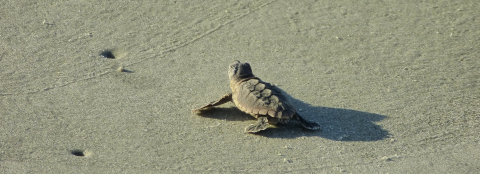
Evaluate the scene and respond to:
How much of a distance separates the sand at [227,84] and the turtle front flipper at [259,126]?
9 cm

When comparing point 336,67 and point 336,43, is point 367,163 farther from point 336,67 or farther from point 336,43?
point 336,43

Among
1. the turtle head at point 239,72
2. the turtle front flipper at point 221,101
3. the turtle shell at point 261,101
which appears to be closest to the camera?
the turtle shell at point 261,101

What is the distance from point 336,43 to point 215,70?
153 cm

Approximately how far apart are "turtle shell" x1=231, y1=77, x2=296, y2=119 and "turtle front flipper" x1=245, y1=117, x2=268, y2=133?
0.06 metres

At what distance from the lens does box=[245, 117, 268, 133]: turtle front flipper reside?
3.62 metres

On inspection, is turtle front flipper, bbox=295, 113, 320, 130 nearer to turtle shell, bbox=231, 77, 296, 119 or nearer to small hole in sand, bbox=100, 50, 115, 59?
turtle shell, bbox=231, 77, 296, 119

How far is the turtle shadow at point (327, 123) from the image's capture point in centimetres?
368

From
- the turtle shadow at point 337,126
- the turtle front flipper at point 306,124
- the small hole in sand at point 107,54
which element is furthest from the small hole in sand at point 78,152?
the turtle front flipper at point 306,124

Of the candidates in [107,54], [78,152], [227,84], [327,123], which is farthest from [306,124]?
[107,54]

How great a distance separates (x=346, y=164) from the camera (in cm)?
337

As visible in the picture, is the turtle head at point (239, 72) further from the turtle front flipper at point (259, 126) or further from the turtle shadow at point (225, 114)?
the turtle front flipper at point (259, 126)

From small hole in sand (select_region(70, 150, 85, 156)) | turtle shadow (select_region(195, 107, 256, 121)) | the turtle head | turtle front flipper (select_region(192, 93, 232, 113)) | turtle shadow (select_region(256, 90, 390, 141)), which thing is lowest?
turtle shadow (select_region(256, 90, 390, 141))

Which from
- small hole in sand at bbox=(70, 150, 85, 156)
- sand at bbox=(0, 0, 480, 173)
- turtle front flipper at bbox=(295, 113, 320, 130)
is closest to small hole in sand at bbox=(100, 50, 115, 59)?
sand at bbox=(0, 0, 480, 173)

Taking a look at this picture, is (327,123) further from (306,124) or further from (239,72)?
(239,72)
